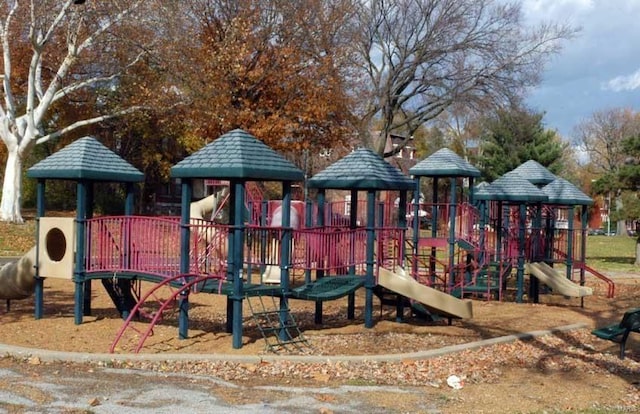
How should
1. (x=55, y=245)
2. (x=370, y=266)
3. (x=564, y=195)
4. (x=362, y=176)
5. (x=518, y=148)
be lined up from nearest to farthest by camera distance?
(x=370, y=266), (x=362, y=176), (x=55, y=245), (x=564, y=195), (x=518, y=148)

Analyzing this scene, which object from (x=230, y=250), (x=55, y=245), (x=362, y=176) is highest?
(x=362, y=176)

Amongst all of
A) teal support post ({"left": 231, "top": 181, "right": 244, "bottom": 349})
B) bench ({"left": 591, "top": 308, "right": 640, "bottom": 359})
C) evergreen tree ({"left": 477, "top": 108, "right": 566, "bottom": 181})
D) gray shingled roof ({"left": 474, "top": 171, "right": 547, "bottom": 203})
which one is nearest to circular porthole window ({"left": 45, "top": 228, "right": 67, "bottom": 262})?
teal support post ({"left": 231, "top": 181, "right": 244, "bottom": 349})

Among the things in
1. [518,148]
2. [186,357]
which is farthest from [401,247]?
[518,148]

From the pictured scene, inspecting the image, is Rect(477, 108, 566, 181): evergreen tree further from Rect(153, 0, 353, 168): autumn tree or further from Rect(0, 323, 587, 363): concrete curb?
Rect(0, 323, 587, 363): concrete curb

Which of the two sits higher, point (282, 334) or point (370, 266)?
point (370, 266)

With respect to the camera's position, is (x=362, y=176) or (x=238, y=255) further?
(x=362, y=176)

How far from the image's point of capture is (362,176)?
13.9 metres

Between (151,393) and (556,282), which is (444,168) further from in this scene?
(151,393)

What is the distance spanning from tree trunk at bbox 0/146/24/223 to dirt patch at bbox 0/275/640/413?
16.2 m

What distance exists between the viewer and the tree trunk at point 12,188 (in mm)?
31047

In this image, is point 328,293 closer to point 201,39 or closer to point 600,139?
point 201,39

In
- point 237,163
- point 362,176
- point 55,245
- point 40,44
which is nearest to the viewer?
point 237,163

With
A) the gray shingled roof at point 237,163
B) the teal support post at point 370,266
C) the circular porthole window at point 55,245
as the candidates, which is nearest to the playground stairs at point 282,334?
the teal support post at point 370,266

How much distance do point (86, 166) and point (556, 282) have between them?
1134cm
